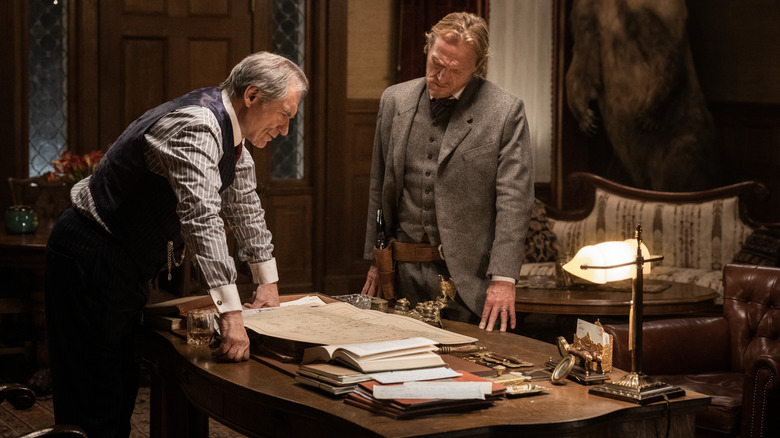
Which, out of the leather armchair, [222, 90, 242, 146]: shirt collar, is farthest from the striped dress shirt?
the leather armchair

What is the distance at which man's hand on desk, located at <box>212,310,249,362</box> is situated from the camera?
2361mm

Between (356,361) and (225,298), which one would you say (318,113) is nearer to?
(225,298)

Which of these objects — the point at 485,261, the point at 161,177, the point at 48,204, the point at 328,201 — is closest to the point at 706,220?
the point at 328,201

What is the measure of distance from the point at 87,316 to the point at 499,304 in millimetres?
1263

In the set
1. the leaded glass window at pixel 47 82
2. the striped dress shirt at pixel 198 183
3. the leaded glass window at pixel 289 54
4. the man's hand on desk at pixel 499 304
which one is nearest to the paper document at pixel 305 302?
the striped dress shirt at pixel 198 183

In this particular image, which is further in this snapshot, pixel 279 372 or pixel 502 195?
pixel 502 195

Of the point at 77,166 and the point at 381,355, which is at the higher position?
the point at 77,166

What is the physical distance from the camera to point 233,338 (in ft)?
7.74

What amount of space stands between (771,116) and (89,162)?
4688 mm

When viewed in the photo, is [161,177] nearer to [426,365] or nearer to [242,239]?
[242,239]

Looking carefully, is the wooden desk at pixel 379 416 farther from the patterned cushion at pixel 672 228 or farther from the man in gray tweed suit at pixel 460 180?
the patterned cushion at pixel 672 228

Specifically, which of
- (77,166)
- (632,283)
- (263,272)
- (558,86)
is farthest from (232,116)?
(558,86)

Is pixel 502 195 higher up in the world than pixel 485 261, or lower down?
higher up

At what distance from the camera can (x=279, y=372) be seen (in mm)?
2287
